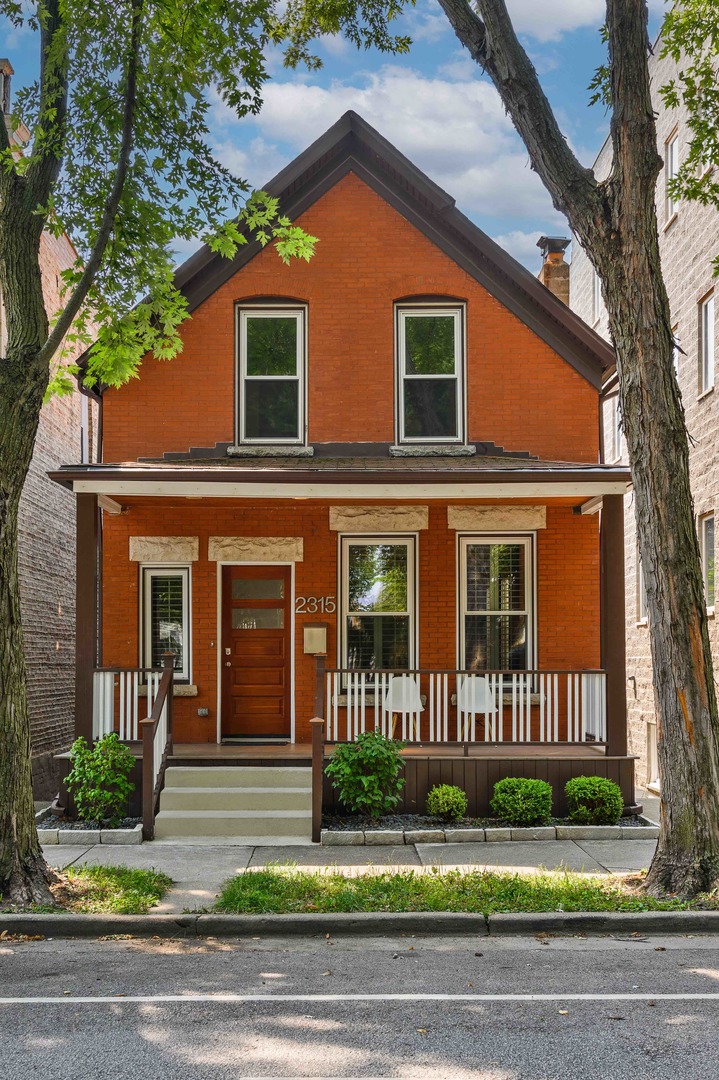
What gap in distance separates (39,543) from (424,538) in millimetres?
6387

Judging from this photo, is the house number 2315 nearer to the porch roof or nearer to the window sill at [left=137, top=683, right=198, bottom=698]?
the window sill at [left=137, top=683, right=198, bottom=698]

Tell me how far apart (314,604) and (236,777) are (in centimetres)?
267

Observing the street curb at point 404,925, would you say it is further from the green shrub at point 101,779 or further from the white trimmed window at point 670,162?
the white trimmed window at point 670,162

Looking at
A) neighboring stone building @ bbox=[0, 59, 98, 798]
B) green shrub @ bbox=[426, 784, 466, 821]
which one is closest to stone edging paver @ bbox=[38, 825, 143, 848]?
green shrub @ bbox=[426, 784, 466, 821]

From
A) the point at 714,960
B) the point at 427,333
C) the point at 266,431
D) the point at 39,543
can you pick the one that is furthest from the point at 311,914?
the point at 39,543

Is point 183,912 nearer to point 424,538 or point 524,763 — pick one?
point 524,763

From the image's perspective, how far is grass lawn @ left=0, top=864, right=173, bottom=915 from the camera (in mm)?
7523

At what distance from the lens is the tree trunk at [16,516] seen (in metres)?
7.75

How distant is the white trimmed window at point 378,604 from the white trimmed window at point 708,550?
14.5 ft

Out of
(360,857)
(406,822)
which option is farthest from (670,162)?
(360,857)

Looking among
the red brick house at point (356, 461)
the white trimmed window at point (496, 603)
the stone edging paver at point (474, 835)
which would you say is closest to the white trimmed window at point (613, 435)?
the red brick house at point (356, 461)

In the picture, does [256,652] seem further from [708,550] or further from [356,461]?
[708,550]

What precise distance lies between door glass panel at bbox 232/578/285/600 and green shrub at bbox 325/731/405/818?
3.02 metres

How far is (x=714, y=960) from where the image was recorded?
6.58m
